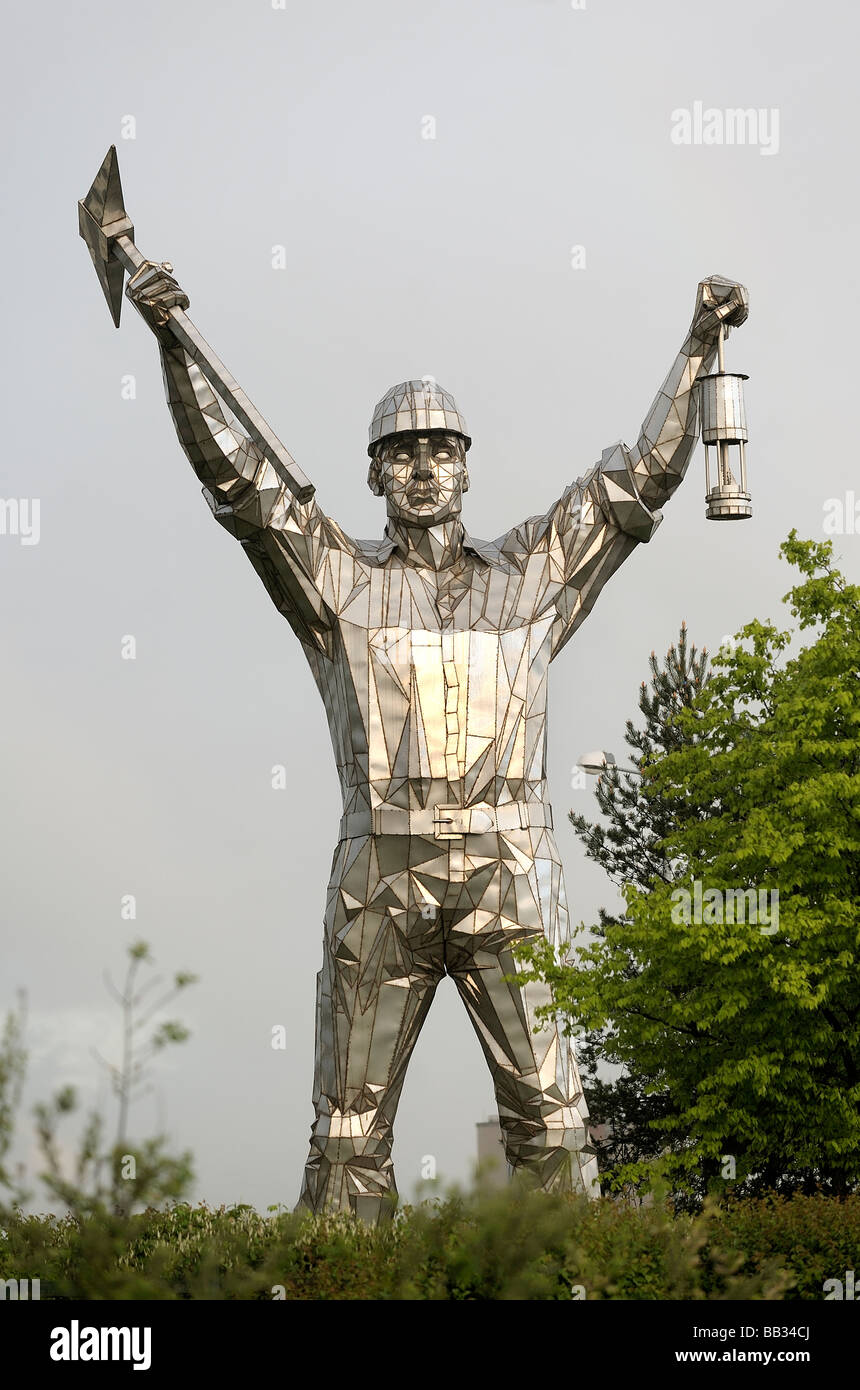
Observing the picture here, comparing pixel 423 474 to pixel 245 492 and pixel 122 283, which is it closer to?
pixel 245 492

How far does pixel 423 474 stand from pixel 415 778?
2.18 metres

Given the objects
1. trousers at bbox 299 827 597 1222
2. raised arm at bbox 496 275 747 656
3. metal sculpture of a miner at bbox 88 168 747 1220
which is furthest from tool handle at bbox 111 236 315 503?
trousers at bbox 299 827 597 1222

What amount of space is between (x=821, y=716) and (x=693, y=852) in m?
2.02

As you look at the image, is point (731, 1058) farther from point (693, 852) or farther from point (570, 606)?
point (570, 606)

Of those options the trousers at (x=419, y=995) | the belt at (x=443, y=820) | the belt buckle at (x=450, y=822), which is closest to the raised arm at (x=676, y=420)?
the belt at (x=443, y=820)

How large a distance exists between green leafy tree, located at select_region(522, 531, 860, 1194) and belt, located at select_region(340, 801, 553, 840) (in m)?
1.54

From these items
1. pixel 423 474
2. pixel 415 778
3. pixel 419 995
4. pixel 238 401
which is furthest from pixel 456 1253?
pixel 423 474

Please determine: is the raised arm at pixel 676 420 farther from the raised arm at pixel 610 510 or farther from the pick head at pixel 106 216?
the pick head at pixel 106 216

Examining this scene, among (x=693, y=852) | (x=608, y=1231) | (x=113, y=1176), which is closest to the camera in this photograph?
(x=113, y=1176)

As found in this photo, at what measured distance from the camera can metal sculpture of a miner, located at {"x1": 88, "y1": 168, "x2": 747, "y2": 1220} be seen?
1214cm

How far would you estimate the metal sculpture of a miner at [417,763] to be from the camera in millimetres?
12141
